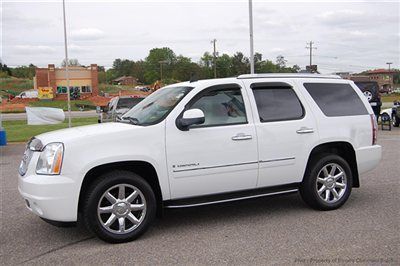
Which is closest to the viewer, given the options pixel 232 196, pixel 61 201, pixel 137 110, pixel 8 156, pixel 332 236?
pixel 61 201

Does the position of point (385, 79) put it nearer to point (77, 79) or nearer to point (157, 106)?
point (77, 79)

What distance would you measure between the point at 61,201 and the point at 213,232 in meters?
1.77

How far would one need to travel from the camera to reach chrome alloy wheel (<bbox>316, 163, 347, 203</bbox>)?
6305 mm

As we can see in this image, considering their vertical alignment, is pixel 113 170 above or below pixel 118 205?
above

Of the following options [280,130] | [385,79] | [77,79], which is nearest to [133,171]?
[280,130]

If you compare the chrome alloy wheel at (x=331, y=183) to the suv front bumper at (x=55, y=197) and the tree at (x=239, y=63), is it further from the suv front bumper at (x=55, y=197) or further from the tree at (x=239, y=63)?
the tree at (x=239, y=63)

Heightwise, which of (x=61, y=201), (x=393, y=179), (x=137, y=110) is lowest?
(x=393, y=179)

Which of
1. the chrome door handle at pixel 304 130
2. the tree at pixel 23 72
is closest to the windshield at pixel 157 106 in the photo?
the chrome door handle at pixel 304 130

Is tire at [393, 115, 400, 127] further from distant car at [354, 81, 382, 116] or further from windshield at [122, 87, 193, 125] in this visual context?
windshield at [122, 87, 193, 125]

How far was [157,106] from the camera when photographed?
5902 mm

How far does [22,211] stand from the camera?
6.64 m

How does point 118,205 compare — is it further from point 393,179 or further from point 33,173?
point 393,179

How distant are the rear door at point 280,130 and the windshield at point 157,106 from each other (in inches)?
36.3

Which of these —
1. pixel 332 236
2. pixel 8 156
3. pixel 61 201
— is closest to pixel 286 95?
pixel 332 236
